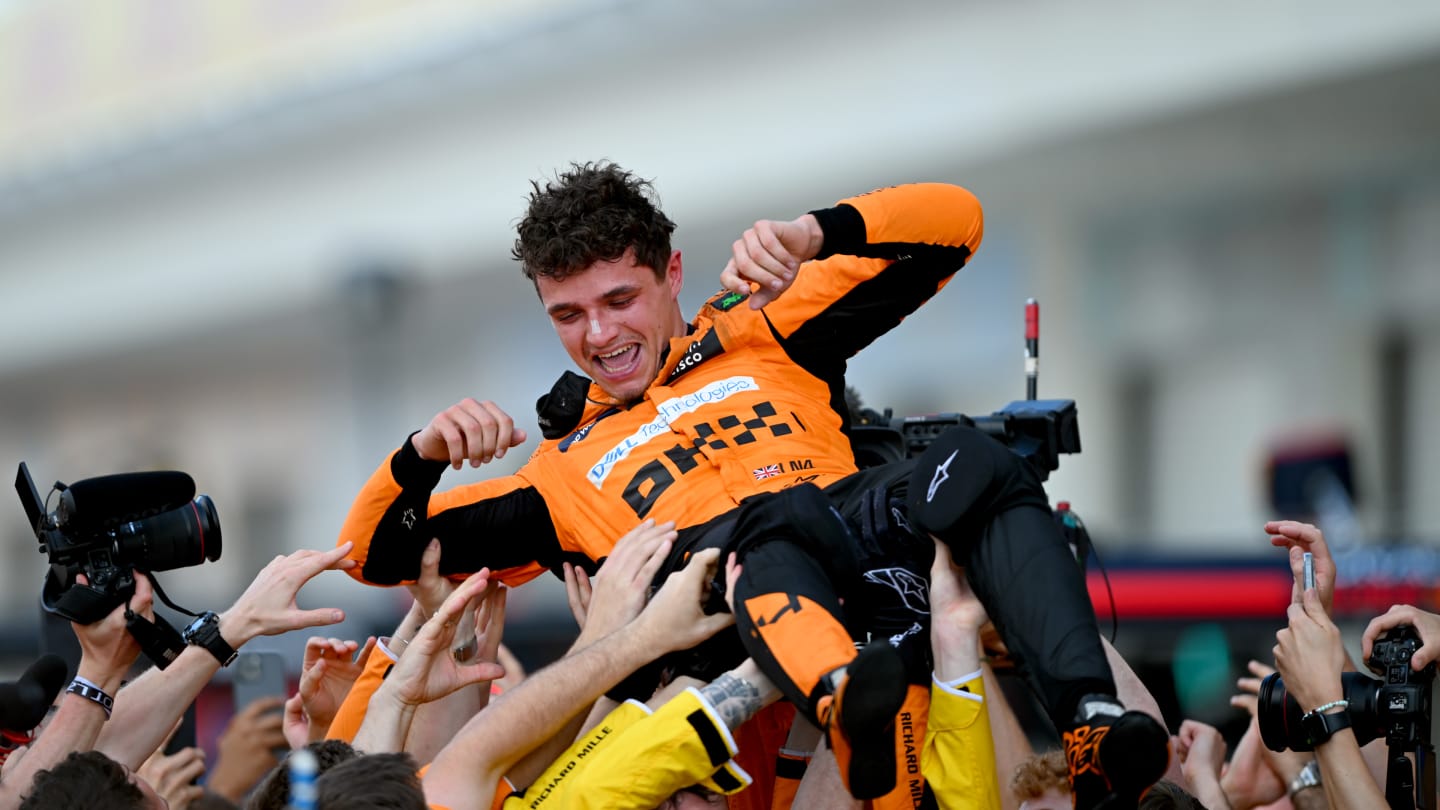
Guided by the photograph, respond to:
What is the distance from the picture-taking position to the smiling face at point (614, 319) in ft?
13.6

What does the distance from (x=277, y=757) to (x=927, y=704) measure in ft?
9.27

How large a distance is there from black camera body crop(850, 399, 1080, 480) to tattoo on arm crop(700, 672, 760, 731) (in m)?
1.07

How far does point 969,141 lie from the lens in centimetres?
1013

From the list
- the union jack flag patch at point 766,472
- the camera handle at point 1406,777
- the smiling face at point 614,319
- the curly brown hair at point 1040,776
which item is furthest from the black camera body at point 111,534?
the camera handle at point 1406,777

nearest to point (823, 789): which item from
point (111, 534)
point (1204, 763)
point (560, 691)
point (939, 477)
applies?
point (560, 691)

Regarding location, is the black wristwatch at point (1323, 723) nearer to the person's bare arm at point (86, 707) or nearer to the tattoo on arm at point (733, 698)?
the tattoo on arm at point (733, 698)

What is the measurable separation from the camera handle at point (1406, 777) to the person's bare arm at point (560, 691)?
4.72 ft

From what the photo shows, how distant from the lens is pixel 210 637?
3.82 metres

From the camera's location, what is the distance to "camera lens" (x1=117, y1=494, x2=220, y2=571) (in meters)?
3.86

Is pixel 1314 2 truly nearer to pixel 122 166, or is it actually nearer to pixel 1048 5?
pixel 1048 5

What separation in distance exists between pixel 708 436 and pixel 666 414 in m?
0.14

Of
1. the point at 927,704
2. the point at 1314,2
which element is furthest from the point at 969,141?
the point at 927,704

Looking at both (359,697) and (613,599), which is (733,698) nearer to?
(613,599)

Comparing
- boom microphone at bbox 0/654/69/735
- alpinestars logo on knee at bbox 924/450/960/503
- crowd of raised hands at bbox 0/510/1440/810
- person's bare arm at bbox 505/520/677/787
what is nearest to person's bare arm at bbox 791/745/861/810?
crowd of raised hands at bbox 0/510/1440/810
